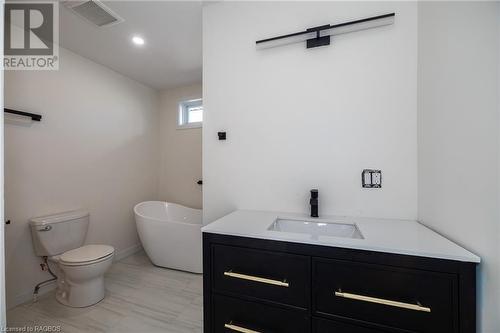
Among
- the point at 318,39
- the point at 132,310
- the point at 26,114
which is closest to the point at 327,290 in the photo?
the point at 318,39

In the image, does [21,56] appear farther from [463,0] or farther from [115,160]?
[463,0]

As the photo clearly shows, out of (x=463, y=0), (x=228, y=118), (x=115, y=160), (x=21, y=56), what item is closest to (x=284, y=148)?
(x=228, y=118)

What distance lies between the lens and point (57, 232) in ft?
6.66

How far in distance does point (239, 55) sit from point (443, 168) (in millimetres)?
1528

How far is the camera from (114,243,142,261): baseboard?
282 cm

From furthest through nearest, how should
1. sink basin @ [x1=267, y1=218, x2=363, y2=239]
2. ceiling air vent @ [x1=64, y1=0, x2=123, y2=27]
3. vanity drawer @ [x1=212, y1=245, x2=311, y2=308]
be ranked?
ceiling air vent @ [x1=64, y1=0, x2=123, y2=27] → sink basin @ [x1=267, y1=218, x2=363, y2=239] → vanity drawer @ [x1=212, y1=245, x2=311, y2=308]

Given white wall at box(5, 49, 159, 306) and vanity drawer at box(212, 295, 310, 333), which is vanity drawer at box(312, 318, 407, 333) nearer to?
vanity drawer at box(212, 295, 310, 333)

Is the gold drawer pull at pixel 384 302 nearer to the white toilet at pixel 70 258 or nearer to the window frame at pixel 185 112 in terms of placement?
the white toilet at pixel 70 258

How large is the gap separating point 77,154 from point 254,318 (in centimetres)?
259

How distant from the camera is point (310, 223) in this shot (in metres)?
1.35

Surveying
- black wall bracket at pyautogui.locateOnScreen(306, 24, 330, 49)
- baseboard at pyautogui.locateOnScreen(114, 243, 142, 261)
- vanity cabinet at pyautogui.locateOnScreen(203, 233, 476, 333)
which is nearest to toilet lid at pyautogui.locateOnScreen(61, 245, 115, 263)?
baseboard at pyautogui.locateOnScreen(114, 243, 142, 261)

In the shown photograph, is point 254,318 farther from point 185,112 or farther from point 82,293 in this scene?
point 185,112

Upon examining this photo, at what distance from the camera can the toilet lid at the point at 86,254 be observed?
71.9 inches

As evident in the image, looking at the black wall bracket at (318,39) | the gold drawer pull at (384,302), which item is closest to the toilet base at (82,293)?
the gold drawer pull at (384,302)
